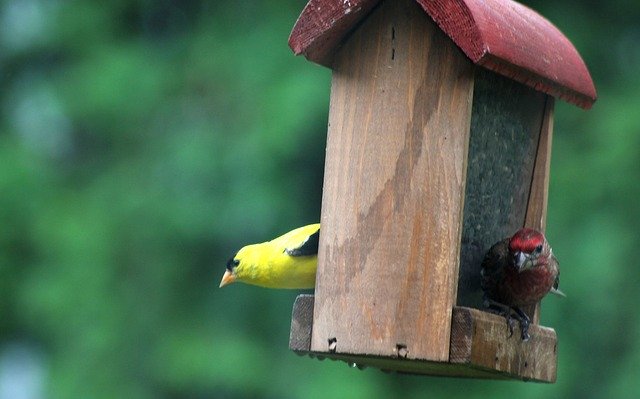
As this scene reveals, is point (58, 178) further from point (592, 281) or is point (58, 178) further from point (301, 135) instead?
point (592, 281)

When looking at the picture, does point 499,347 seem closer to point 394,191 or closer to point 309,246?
point 394,191

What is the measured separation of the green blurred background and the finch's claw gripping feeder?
4.02m

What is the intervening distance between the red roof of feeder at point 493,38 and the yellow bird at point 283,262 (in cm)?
67

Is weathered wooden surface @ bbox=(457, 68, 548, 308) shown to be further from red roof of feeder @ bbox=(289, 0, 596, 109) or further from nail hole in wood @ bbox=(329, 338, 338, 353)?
nail hole in wood @ bbox=(329, 338, 338, 353)

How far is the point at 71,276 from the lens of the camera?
394 inches

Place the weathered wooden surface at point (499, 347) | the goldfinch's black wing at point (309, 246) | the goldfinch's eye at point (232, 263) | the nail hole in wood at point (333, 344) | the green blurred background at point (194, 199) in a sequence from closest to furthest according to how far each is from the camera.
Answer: the weathered wooden surface at point (499, 347) → the nail hole in wood at point (333, 344) → the goldfinch's black wing at point (309, 246) → the goldfinch's eye at point (232, 263) → the green blurred background at point (194, 199)

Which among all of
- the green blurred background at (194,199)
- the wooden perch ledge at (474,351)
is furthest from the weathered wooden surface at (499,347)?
the green blurred background at (194,199)

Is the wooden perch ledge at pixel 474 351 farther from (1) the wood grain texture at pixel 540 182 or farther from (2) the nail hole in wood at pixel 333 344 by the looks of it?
(1) the wood grain texture at pixel 540 182

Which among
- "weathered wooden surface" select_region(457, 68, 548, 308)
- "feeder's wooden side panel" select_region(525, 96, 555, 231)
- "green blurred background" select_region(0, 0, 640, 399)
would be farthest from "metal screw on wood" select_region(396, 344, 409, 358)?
"green blurred background" select_region(0, 0, 640, 399)

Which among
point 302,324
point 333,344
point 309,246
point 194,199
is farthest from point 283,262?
point 194,199

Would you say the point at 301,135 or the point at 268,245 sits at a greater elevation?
the point at 301,135

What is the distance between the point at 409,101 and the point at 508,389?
194 inches

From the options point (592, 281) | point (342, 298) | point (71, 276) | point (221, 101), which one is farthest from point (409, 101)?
point (71, 276)

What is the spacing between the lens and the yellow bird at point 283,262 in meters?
5.08
